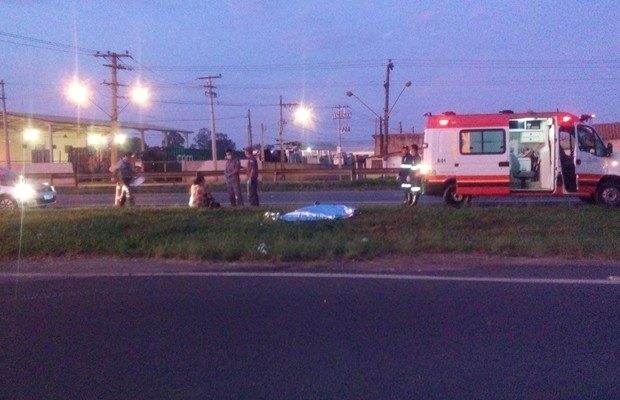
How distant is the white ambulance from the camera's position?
21.4 meters

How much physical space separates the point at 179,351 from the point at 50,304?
11.0ft

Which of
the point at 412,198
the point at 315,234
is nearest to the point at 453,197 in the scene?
the point at 412,198

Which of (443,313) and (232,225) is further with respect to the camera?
(232,225)

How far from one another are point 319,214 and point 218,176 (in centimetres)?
2684

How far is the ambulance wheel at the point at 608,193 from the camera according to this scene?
21.3m

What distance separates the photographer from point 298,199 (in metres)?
29.9

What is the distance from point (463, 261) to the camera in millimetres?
14680

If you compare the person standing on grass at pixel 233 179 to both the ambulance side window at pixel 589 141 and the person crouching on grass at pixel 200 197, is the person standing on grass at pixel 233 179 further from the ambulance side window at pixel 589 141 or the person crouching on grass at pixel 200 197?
the ambulance side window at pixel 589 141

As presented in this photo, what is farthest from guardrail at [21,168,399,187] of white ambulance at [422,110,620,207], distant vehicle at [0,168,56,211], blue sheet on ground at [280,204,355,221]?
blue sheet on ground at [280,204,355,221]

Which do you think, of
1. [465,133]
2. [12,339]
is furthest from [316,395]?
[465,133]

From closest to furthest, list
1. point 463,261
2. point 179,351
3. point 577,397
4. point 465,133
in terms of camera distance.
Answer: point 577,397 → point 179,351 → point 463,261 → point 465,133

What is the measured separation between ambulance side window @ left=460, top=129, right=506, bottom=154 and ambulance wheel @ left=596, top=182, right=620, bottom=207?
2598 millimetres

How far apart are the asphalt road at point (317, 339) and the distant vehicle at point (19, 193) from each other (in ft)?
46.1

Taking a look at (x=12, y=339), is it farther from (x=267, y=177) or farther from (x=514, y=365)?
(x=267, y=177)
